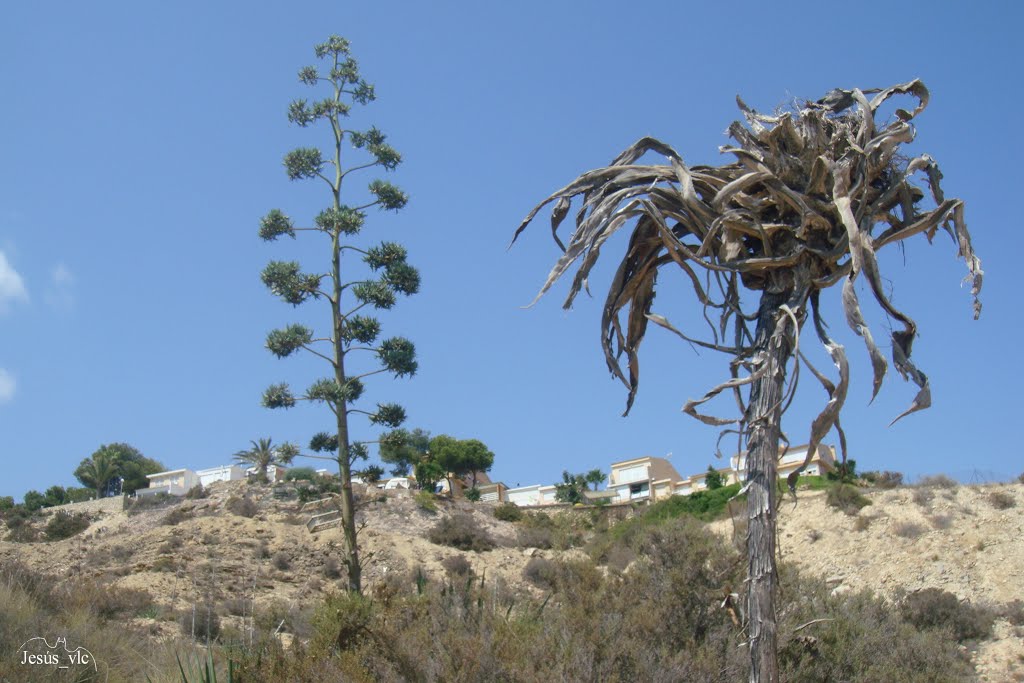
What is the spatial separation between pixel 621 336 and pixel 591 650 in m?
3.32

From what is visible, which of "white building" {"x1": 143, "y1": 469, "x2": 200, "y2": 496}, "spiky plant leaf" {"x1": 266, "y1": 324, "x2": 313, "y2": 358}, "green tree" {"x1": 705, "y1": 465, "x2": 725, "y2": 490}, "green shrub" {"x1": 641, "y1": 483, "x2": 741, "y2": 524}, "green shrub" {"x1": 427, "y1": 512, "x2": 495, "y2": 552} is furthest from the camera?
"white building" {"x1": 143, "y1": 469, "x2": 200, "y2": 496}

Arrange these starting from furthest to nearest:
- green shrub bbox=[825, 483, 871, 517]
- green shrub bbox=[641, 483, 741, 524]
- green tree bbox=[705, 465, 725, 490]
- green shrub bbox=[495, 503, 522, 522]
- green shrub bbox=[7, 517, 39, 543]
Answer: green tree bbox=[705, 465, 725, 490]
green shrub bbox=[495, 503, 522, 522]
green shrub bbox=[641, 483, 741, 524]
green shrub bbox=[7, 517, 39, 543]
green shrub bbox=[825, 483, 871, 517]

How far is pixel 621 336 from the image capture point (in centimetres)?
593

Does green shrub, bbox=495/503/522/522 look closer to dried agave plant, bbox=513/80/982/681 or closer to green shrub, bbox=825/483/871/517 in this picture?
green shrub, bbox=825/483/871/517

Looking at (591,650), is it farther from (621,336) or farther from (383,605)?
(621,336)

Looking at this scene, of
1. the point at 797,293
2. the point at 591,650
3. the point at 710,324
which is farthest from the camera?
the point at 591,650

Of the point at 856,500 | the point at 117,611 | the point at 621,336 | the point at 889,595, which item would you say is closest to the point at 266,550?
the point at 117,611

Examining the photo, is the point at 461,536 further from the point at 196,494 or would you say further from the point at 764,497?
the point at 764,497

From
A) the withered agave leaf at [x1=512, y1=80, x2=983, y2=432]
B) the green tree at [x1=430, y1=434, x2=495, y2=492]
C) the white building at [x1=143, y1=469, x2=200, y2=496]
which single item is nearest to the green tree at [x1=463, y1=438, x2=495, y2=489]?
the green tree at [x1=430, y1=434, x2=495, y2=492]

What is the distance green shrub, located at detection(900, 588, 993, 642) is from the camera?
59.5 ft

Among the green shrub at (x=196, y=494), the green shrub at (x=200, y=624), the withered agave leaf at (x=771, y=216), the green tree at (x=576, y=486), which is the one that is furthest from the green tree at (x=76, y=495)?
the withered agave leaf at (x=771, y=216)

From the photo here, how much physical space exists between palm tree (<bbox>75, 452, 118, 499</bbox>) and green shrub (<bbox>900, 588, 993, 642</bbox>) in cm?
6087

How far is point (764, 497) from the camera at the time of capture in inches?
189

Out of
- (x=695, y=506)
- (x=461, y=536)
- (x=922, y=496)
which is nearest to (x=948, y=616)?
(x=922, y=496)
